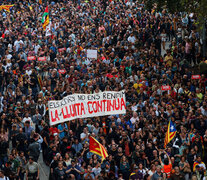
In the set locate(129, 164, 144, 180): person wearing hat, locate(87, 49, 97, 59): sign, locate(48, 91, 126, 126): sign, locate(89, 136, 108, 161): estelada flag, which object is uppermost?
locate(87, 49, 97, 59): sign

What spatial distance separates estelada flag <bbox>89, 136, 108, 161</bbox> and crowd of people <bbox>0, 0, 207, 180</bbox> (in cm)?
21

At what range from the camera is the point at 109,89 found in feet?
72.9

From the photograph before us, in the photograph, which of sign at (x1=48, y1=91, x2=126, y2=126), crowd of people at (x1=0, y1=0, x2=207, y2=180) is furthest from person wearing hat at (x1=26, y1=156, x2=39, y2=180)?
sign at (x1=48, y1=91, x2=126, y2=126)

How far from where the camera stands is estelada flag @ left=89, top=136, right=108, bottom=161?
16.7 meters

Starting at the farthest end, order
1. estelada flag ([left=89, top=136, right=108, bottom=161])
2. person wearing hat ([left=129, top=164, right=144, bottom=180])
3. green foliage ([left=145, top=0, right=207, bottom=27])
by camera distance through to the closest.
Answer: green foliage ([left=145, top=0, right=207, bottom=27]) → estelada flag ([left=89, top=136, right=108, bottom=161]) → person wearing hat ([left=129, top=164, right=144, bottom=180])

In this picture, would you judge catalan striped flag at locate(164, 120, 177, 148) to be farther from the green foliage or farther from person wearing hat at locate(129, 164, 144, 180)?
the green foliage

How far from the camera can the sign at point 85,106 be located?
58.2 ft

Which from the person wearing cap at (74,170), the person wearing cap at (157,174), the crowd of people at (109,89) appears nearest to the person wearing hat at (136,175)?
the crowd of people at (109,89)

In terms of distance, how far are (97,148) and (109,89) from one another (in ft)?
18.7

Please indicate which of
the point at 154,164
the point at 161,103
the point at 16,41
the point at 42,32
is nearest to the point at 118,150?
the point at 154,164

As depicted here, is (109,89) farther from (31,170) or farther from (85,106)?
(31,170)

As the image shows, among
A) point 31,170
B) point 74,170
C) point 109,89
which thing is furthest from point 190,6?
point 31,170

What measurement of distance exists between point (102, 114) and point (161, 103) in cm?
302

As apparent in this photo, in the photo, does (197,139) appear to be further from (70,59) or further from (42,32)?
(42,32)
